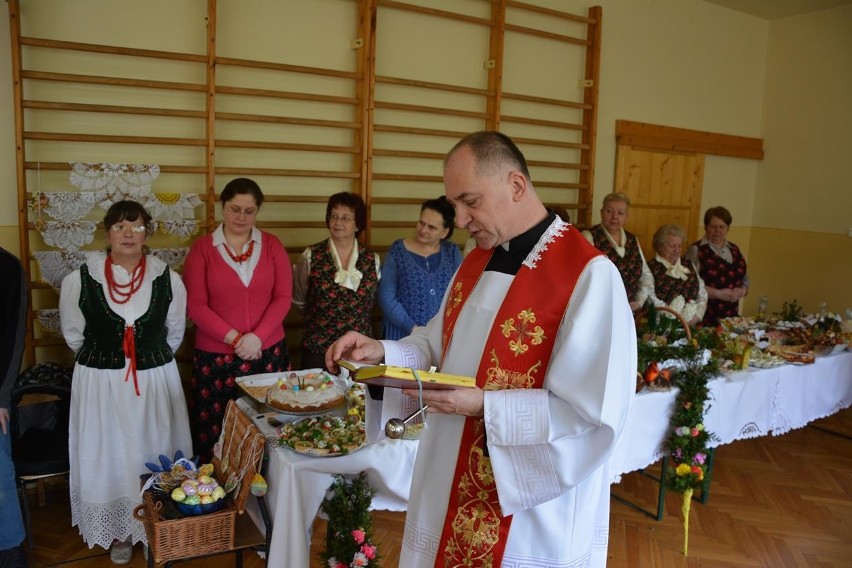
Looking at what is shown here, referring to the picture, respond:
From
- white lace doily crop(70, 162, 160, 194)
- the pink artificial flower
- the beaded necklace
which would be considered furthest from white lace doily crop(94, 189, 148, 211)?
the pink artificial flower

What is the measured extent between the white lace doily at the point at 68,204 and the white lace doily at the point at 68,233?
0.04 m

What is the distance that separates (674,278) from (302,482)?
332 cm

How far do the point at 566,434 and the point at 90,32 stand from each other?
341 cm

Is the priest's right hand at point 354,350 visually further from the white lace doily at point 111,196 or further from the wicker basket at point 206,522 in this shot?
the white lace doily at point 111,196

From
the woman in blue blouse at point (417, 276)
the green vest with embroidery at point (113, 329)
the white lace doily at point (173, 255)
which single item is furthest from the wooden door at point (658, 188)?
the green vest with embroidery at point (113, 329)

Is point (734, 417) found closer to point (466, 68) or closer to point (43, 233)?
point (466, 68)

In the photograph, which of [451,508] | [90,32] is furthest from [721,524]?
[90,32]

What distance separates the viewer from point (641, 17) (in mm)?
5777

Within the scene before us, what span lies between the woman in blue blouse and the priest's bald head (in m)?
2.25

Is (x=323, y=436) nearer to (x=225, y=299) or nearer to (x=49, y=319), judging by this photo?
(x=225, y=299)

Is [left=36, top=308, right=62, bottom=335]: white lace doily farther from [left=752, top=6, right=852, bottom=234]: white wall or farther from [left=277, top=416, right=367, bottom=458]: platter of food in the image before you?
[left=752, top=6, right=852, bottom=234]: white wall

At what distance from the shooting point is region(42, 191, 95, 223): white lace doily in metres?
3.50

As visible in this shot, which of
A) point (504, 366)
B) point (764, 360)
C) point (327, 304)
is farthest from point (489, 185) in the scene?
point (764, 360)

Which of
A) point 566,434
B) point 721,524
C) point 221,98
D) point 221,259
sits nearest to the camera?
point 566,434
